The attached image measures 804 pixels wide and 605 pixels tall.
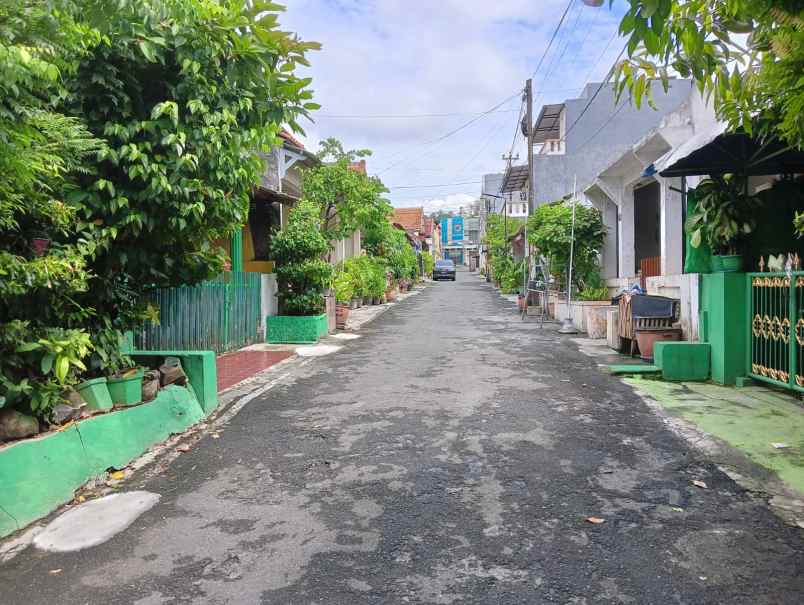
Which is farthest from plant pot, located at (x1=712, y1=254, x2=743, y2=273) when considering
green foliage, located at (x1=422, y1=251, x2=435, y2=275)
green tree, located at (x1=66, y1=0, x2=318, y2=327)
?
green foliage, located at (x1=422, y1=251, x2=435, y2=275)

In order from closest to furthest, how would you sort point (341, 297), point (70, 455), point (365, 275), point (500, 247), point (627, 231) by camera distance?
point (70, 455) < point (627, 231) < point (341, 297) < point (365, 275) < point (500, 247)

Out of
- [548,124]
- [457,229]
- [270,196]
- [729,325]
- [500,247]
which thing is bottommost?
[729,325]

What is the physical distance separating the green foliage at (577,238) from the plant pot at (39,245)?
13.4 m

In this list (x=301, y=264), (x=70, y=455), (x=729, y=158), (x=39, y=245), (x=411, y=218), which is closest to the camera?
(x=70, y=455)

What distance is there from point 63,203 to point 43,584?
2639mm

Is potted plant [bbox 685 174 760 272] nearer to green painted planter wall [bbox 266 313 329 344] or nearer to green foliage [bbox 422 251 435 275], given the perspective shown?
green painted planter wall [bbox 266 313 329 344]

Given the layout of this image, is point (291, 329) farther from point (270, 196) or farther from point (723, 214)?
point (723, 214)

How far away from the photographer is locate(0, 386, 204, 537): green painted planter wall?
12.1 feet

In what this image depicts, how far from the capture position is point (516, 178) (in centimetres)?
3472

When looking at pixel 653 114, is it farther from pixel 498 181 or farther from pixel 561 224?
pixel 498 181

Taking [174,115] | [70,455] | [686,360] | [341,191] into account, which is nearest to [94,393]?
[70,455]

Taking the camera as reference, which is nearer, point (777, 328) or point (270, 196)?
point (777, 328)

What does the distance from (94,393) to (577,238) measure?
13503 mm

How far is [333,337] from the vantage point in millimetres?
13648
